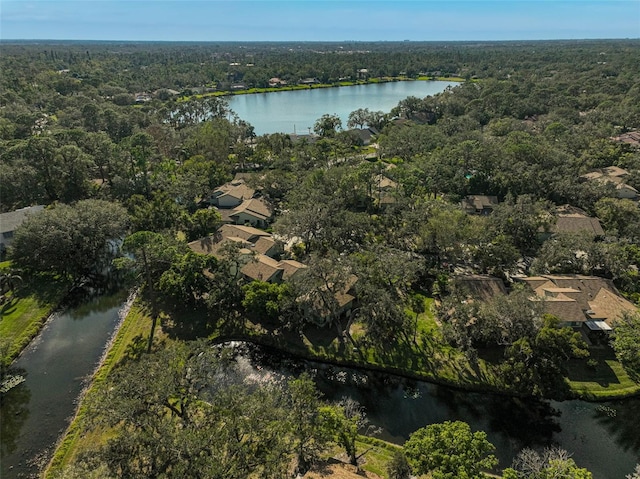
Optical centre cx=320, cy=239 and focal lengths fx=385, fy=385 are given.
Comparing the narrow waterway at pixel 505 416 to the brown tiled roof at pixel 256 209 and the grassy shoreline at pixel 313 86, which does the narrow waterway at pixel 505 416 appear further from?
the grassy shoreline at pixel 313 86

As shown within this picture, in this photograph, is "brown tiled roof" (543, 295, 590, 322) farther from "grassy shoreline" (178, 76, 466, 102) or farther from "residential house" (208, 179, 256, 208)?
"grassy shoreline" (178, 76, 466, 102)

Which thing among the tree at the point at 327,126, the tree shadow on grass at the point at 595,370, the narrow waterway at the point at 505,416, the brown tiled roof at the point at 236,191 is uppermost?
the tree at the point at 327,126

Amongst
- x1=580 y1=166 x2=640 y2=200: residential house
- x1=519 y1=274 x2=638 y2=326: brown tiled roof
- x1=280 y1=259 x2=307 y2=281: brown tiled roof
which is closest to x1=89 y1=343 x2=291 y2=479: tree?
x1=280 y1=259 x2=307 y2=281: brown tiled roof

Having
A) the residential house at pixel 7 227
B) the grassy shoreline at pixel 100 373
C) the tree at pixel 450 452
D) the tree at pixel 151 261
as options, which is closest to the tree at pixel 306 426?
the tree at pixel 450 452

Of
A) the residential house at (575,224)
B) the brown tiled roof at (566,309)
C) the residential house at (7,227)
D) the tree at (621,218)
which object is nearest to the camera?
the brown tiled roof at (566,309)

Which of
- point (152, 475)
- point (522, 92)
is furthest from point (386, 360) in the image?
point (522, 92)

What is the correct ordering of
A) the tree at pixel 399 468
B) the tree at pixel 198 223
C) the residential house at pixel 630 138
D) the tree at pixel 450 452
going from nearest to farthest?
the tree at pixel 450 452 → the tree at pixel 399 468 → the tree at pixel 198 223 → the residential house at pixel 630 138

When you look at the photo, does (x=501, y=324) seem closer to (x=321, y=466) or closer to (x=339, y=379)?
(x=339, y=379)

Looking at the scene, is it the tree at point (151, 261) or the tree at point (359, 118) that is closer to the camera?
the tree at point (151, 261)
